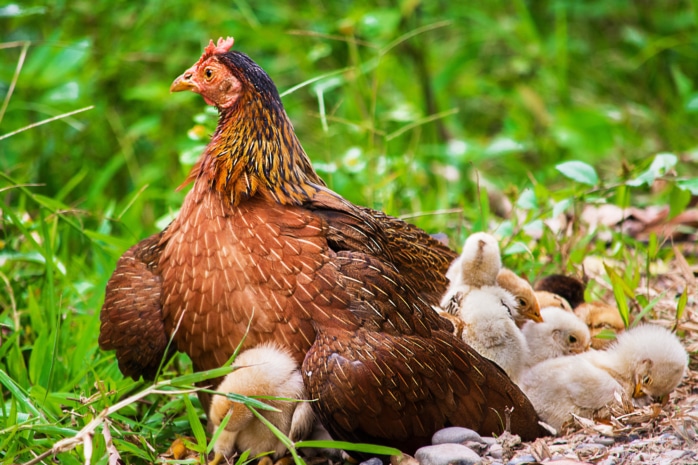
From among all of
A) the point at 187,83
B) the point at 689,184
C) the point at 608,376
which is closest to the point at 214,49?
the point at 187,83

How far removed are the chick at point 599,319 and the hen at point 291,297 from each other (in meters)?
0.63

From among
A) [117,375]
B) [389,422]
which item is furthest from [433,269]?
[117,375]

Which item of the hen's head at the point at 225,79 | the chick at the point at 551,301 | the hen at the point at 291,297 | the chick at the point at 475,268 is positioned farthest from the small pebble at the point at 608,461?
the hen's head at the point at 225,79

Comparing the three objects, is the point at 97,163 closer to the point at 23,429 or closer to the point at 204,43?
the point at 204,43

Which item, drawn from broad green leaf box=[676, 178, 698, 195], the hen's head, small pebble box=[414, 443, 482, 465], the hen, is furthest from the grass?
small pebble box=[414, 443, 482, 465]

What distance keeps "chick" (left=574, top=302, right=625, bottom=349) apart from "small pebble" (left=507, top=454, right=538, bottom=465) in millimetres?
946

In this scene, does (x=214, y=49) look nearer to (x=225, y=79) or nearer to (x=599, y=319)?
(x=225, y=79)

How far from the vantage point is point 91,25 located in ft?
20.5

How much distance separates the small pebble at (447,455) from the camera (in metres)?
2.67

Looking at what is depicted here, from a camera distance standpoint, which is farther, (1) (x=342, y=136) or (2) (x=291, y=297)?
(1) (x=342, y=136)

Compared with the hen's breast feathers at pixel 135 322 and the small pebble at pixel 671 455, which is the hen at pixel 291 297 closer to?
the hen's breast feathers at pixel 135 322

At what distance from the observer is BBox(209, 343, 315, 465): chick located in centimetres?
277

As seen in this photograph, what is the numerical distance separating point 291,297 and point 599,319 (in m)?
1.48

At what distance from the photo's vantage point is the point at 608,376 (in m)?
3.17
